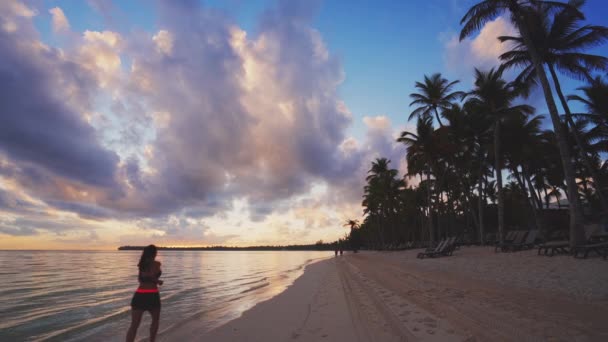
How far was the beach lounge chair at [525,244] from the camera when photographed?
58.4 ft

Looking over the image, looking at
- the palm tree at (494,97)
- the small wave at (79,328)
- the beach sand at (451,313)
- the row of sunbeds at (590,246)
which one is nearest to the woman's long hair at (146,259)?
the beach sand at (451,313)

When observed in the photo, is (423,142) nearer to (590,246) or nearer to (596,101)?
(596,101)

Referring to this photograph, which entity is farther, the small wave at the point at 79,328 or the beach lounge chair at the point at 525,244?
the beach lounge chair at the point at 525,244

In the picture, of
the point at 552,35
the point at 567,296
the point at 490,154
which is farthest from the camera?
the point at 490,154

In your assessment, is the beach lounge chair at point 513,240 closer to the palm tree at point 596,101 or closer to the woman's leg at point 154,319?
the palm tree at point 596,101

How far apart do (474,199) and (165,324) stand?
163ft

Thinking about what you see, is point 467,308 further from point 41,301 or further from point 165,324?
point 41,301

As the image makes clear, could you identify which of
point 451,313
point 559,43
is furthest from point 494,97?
point 451,313

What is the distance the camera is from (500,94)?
2334 cm

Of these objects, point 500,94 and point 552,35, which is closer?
point 552,35

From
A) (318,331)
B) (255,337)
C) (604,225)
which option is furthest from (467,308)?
(604,225)

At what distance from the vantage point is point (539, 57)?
16219 millimetres

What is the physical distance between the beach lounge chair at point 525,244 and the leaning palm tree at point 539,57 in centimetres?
477

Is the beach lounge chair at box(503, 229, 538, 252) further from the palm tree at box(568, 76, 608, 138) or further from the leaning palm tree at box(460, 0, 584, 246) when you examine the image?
the palm tree at box(568, 76, 608, 138)
